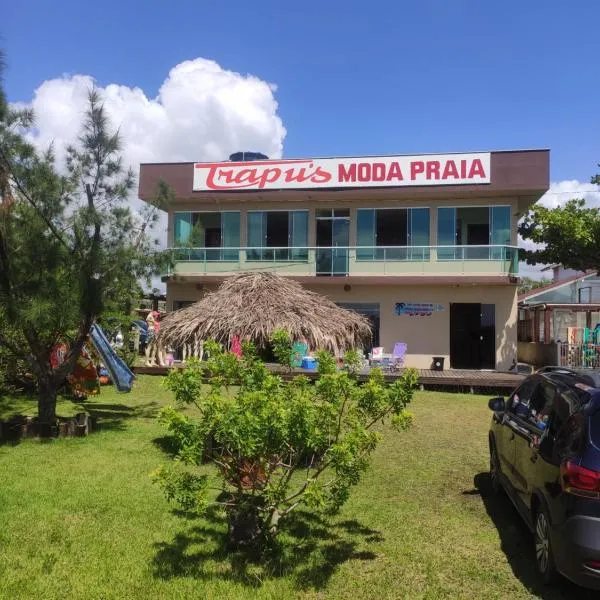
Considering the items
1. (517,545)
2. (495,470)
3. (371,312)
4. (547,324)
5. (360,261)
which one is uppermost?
(360,261)

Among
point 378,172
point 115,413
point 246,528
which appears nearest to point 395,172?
point 378,172

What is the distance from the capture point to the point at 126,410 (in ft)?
38.7

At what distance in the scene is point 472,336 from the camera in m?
19.8

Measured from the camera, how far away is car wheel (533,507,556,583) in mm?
3936

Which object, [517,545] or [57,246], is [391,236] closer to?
[57,246]

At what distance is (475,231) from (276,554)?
17.6 meters

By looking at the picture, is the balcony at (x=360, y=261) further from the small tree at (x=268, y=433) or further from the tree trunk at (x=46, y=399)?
the small tree at (x=268, y=433)

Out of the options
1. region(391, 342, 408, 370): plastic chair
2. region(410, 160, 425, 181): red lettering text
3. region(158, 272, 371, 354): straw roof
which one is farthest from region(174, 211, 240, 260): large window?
region(391, 342, 408, 370): plastic chair

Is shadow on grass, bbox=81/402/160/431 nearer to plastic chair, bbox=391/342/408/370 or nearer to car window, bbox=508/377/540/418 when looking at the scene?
car window, bbox=508/377/540/418

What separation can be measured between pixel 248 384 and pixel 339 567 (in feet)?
5.14

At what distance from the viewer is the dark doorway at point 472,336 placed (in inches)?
766

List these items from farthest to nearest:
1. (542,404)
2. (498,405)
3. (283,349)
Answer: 1. (498,405)
2. (283,349)
3. (542,404)

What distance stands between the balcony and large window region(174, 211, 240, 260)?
36mm

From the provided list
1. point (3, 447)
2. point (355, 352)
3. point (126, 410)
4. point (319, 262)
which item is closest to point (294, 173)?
point (319, 262)
